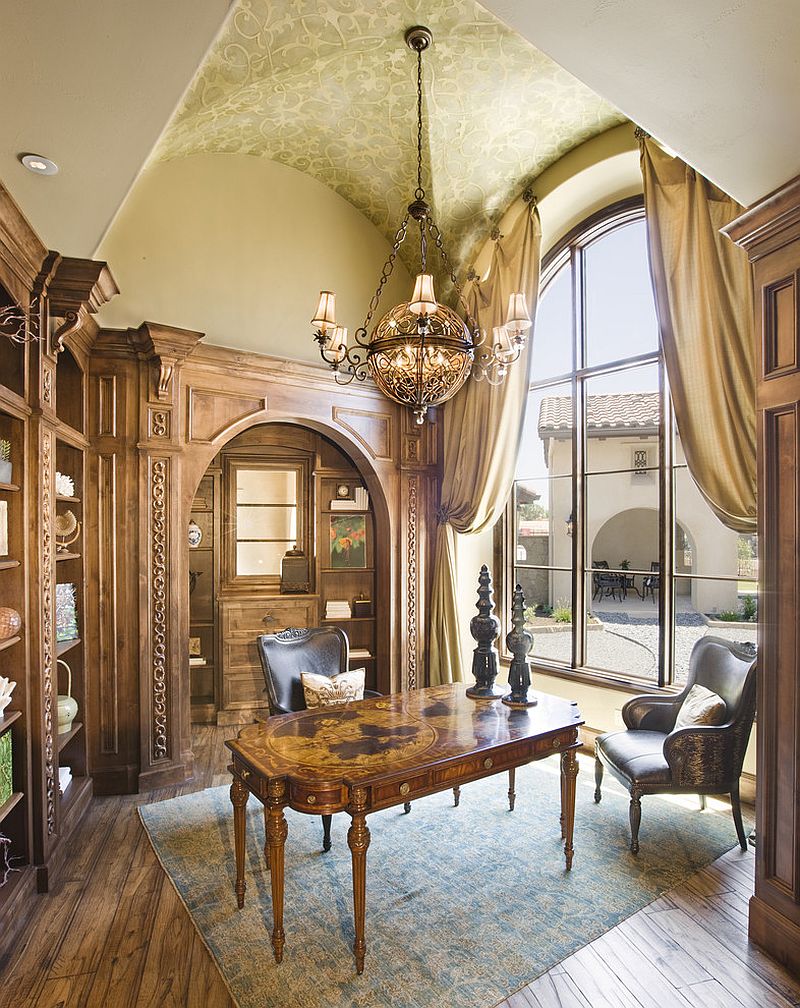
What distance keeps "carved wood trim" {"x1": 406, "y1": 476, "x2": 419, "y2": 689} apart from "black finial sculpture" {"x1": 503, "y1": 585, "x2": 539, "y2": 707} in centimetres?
204

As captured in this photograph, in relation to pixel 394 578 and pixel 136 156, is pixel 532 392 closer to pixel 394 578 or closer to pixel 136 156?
pixel 394 578

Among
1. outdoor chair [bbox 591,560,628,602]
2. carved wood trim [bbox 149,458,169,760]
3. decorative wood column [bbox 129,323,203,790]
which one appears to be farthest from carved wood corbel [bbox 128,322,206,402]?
outdoor chair [bbox 591,560,628,602]

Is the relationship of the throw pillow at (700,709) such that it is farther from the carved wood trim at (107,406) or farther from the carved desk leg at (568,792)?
the carved wood trim at (107,406)

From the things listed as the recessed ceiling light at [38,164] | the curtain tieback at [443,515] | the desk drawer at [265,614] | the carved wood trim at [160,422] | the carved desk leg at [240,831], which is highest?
the recessed ceiling light at [38,164]

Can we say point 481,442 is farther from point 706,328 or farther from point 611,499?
point 706,328

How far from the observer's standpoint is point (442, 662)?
5262 millimetres

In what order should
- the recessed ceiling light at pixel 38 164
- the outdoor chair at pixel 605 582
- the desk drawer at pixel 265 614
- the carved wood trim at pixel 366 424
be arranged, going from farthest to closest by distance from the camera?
the desk drawer at pixel 265 614, the carved wood trim at pixel 366 424, the outdoor chair at pixel 605 582, the recessed ceiling light at pixel 38 164

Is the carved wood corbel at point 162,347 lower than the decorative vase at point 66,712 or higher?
higher

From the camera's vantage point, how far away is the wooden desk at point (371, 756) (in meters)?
2.27

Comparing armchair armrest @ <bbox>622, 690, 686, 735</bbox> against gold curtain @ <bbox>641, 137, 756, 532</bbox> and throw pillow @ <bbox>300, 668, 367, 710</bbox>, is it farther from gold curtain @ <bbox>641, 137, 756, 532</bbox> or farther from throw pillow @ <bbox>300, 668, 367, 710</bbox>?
throw pillow @ <bbox>300, 668, 367, 710</bbox>

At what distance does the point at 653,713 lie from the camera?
360 centimetres

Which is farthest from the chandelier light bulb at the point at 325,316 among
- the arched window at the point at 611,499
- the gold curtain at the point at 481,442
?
the arched window at the point at 611,499

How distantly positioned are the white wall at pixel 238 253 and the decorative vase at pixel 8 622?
213 centimetres

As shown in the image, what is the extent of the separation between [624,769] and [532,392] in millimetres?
3003
